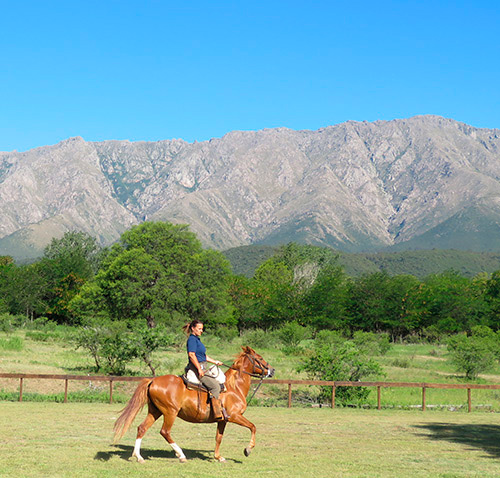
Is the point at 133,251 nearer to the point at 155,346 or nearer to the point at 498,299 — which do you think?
the point at 155,346

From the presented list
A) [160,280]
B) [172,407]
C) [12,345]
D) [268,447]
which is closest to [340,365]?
[268,447]

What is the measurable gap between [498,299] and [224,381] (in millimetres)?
80342

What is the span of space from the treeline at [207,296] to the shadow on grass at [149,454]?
41735 millimetres

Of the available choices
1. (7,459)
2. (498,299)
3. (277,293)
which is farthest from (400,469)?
(498,299)

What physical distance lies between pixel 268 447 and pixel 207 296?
1914 inches

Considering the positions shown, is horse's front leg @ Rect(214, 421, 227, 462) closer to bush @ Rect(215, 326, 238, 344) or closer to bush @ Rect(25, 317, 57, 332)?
bush @ Rect(215, 326, 238, 344)

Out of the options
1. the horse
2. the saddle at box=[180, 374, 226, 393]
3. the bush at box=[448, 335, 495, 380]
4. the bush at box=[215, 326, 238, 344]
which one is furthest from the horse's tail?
the bush at box=[215, 326, 238, 344]

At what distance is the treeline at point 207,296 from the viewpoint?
60.0m

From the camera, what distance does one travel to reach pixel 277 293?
83875mm

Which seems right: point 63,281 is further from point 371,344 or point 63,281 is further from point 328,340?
point 328,340

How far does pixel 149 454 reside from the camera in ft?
42.3

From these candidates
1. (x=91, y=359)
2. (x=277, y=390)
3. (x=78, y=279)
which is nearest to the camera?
(x=277, y=390)

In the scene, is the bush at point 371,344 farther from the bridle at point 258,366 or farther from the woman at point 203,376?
the woman at point 203,376

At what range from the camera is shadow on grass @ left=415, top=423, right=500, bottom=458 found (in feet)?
49.6
